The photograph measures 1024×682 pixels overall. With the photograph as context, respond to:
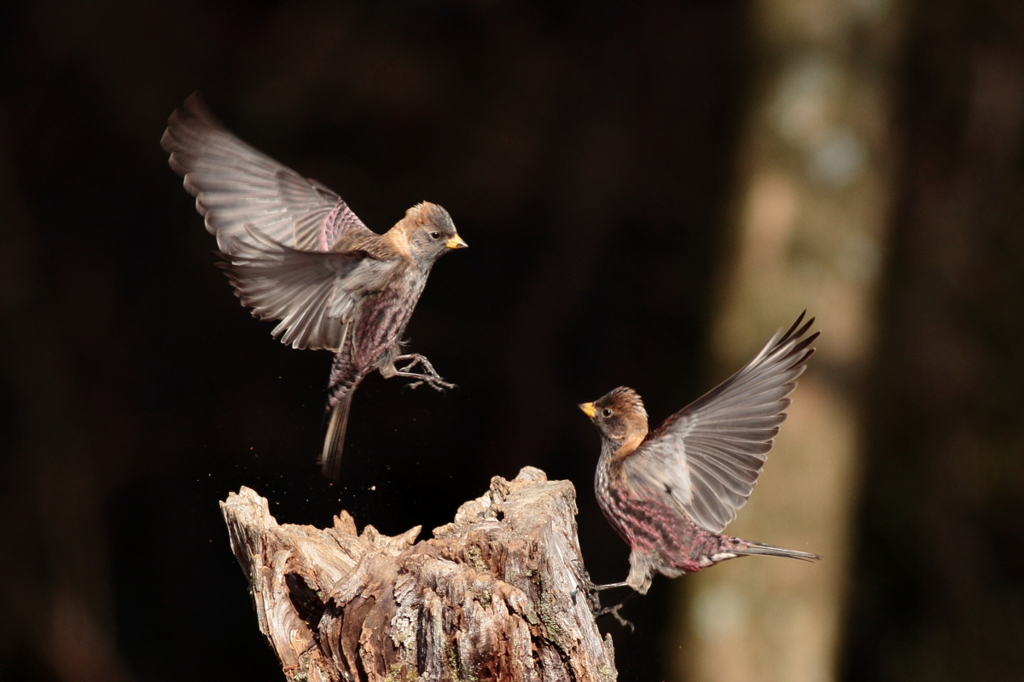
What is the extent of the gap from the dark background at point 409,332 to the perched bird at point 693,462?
130 inches

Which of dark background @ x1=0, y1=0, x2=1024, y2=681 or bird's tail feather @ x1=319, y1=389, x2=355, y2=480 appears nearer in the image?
bird's tail feather @ x1=319, y1=389, x2=355, y2=480

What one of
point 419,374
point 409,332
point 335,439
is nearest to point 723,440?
point 419,374

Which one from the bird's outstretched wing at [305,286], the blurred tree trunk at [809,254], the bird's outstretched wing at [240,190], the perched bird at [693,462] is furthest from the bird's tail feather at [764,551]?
the blurred tree trunk at [809,254]

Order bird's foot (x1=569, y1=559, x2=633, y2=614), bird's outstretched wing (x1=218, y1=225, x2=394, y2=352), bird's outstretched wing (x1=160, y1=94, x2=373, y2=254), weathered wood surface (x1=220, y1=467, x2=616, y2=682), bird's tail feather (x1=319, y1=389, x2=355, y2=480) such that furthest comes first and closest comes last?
bird's outstretched wing (x1=160, y1=94, x2=373, y2=254)
bird's tail feather (x1=319, y1=389, x2=355, y2=480)
bird's foot (x1=569, y1=559, x2=633, y2=614)
weathered wood surface (x1=220, y1=467, x2=616, y2=682)
bird's outstretched wing (x1=218, y1=225, x2=394, y2=352)

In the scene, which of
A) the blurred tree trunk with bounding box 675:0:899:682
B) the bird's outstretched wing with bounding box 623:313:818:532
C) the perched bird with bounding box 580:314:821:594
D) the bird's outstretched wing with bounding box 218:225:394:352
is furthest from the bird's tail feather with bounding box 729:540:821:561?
the blurred tree trunk with bounding box 675:0:899:682

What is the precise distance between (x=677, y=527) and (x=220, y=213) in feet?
5.57

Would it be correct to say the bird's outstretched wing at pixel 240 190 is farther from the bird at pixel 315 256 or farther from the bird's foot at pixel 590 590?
the bird's foot at pixel 590 590

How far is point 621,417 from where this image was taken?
→ 326 cm

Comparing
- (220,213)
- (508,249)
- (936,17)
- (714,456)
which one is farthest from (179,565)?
(936,17)

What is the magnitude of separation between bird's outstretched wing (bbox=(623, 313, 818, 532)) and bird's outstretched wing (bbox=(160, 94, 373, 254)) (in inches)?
47.0

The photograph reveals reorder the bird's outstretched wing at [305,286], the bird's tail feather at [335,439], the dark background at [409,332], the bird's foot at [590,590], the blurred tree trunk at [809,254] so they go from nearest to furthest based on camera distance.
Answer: the bird's outstretched wing at [305,286], the bird's foot at [590,590], the bird's tail feather at [335,439], the blurred tree trunk at [809,254], the dark background at [409,332]

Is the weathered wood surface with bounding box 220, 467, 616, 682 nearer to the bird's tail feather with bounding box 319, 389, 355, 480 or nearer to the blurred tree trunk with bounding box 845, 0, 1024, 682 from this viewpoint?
the bird's tail feather with bounding box 319, 389, 355, 480

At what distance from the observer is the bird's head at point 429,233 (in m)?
2.98

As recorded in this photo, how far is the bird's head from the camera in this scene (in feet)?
9.78
